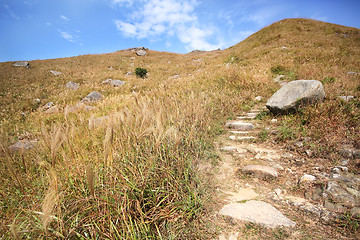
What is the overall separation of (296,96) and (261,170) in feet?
9.25

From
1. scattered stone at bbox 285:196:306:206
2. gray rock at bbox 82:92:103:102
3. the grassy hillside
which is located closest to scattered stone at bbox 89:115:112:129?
the grassy hillside

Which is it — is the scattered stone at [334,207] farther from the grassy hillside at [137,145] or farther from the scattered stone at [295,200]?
the grassy hillside at [137,145]

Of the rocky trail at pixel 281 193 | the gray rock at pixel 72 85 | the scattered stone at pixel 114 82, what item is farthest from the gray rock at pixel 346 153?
the gray rock at pixel 72 85

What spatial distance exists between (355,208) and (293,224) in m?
0.69

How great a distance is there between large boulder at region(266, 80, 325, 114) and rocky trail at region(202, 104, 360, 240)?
1.66 meters

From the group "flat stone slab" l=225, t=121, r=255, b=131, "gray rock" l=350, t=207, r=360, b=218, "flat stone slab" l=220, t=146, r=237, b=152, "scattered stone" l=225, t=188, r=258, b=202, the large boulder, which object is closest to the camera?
"gray rock" l=350, t=207, r=360, b=218

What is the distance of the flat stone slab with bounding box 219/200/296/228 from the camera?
174 cm

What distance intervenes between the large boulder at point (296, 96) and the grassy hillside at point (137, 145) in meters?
0.34

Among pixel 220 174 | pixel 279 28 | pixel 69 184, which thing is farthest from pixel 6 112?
pixel 279 28

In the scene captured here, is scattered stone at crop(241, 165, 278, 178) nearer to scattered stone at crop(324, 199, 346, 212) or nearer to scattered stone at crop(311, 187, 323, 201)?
scattered stone at crop(311, 187, 323, 201)

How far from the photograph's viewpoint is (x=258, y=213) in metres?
1.89

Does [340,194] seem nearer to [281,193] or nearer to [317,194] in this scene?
[317,194]

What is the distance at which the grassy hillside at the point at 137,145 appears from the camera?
1.52m

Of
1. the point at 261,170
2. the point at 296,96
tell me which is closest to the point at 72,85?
the point at 296,96
